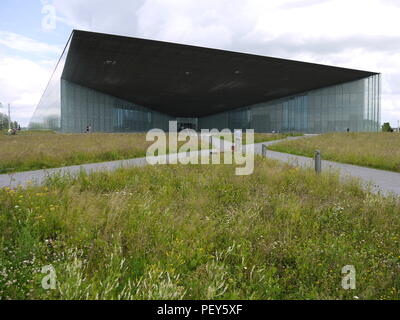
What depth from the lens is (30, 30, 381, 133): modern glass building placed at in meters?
29.2

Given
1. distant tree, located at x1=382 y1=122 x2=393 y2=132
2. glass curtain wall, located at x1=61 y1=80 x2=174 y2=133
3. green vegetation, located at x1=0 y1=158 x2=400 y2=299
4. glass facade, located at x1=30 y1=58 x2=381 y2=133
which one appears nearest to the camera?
green vegetation, located at x1=0 y1=158 x2=400 y2=299

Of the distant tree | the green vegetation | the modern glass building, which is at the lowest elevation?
the green vegetation

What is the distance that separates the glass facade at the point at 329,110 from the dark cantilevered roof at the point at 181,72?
1746 mm

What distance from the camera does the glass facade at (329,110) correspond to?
42781 mm

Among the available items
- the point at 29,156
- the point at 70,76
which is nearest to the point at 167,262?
the point at 29,156

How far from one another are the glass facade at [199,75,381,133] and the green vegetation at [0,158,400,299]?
44749 mm

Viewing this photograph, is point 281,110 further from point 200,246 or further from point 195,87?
point 200,246

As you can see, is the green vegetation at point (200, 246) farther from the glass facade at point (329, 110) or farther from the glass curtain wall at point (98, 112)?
the glass facade at point (329, 110)

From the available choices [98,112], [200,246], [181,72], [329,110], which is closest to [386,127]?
[329,110]

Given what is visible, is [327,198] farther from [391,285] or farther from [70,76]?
[70,76]

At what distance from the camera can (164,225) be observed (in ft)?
12.3

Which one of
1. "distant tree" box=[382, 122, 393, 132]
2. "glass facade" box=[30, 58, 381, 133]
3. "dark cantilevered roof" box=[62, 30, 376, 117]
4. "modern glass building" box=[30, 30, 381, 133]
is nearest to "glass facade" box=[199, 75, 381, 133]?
"glass facade" box=[30, 58, 381, 133]

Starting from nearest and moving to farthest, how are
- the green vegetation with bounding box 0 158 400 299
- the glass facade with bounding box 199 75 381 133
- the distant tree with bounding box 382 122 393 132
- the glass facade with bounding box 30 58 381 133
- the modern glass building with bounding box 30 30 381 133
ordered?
the green vegetation with bounding box 0 158 400 299, the modern glass building with bounding box 30 30 381 133, the glass facade with bounding box 30 58 381 133, the glass facade with bounding box 199 75 381 133, the distant tree with bounding box 382 122 393 132

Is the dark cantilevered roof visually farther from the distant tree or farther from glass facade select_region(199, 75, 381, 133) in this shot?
the distant tree
